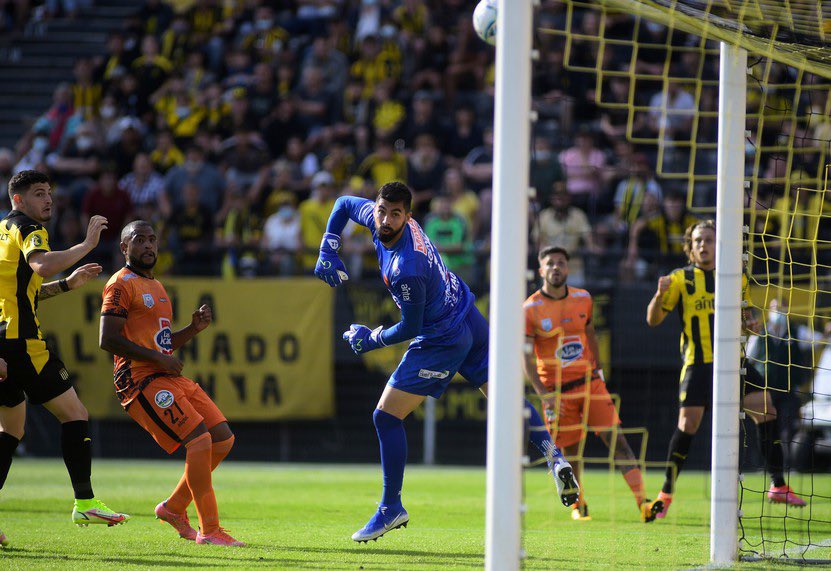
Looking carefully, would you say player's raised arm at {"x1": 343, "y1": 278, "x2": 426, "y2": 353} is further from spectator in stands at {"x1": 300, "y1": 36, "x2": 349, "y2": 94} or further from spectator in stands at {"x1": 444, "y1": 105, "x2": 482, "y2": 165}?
spectator in stands at {"x1": 300, "y1": 36, "x2": 349, "y2": 94}

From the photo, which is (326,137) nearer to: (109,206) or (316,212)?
(316,212)

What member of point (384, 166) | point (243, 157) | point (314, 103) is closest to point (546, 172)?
point (384, 166)

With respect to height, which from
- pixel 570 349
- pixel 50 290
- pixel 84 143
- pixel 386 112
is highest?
pixel 386 112

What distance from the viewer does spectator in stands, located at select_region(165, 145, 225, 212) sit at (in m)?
17.2

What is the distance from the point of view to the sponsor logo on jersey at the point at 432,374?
7.38 m

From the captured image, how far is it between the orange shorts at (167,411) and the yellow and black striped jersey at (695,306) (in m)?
4.19

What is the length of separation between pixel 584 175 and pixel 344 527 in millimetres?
9059

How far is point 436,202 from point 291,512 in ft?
22.9

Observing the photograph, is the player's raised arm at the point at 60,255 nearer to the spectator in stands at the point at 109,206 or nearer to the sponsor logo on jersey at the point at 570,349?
the sponsor logo on jersey at the point at 570,349

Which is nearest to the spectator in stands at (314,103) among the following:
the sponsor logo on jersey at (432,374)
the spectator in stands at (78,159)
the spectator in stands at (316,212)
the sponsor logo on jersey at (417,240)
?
the spectator in stands at (316,212)

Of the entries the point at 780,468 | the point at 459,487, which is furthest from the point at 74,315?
the point at 780,468

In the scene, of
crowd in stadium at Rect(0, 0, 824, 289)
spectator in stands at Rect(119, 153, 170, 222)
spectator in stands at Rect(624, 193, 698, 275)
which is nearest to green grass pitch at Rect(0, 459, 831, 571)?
spectator in stands at Rect(624, 193, 698, 275)

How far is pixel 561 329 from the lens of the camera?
30.6 feet

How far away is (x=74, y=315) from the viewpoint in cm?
1584
